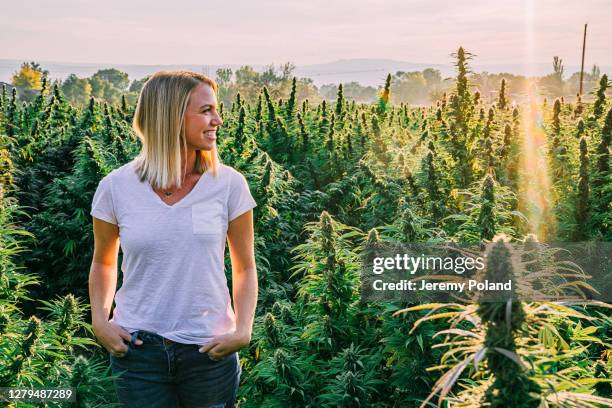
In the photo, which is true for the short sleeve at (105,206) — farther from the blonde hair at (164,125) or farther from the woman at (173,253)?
the blonde hair at (164,125)

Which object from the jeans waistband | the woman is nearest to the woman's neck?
the woman

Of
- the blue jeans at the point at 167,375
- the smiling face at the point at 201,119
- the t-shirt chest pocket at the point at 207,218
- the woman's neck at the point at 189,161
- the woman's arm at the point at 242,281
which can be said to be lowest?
the blue jeans at the point at 167,375

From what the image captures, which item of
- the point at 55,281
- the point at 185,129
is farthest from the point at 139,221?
the point at 55,281

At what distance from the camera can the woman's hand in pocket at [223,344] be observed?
2.34 metres

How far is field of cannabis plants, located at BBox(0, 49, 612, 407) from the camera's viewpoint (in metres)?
1.63

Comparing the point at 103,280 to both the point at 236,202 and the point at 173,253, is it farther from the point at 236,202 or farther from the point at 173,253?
the point at 236,202

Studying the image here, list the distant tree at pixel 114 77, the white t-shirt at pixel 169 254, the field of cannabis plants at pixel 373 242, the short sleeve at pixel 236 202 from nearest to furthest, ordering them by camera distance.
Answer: the field of cannabis plants at pixel 373 242
the white t-shirt at pixel 169 254
the short sleeve at pixel 236 202
the distant tree at pixel 114 77

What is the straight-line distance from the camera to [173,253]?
2.33 meters

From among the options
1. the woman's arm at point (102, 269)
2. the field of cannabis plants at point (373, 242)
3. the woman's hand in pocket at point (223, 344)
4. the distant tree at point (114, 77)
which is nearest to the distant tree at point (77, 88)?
the distant tree at point (114, 77)

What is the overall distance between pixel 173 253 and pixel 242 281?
333mm

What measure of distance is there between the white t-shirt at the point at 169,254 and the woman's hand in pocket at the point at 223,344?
32 mm

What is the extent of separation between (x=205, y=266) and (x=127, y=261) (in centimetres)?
31

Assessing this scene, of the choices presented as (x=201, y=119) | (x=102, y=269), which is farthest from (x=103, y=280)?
(x=201, y=119)

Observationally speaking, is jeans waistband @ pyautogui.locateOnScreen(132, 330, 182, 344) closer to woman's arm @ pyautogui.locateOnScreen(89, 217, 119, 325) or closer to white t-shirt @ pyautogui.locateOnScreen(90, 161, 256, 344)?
white t-shirt @ pyautogui.locateOnScreen(90, 161, 256, 344)
